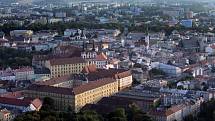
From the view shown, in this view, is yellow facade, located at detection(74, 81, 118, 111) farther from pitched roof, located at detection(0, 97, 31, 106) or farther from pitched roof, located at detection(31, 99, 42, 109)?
pitched roof, located at detection(0, 97, 31, 106)

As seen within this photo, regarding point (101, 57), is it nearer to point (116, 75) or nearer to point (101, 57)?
point (101, 57)

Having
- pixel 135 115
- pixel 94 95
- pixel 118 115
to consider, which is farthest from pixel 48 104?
pixel 135 115

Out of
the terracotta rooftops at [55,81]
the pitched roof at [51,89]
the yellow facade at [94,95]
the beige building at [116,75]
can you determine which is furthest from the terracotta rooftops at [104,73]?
the pitched roof at [51,89]

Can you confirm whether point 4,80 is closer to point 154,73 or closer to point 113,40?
point 154,73

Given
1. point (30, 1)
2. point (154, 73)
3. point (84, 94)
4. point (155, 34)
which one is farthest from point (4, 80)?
point (30, 1)

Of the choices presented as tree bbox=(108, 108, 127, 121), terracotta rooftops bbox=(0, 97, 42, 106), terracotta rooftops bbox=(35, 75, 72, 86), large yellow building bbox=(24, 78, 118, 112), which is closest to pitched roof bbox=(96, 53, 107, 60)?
terracotta rooftops bbox=(35, 75, 72, 86)
